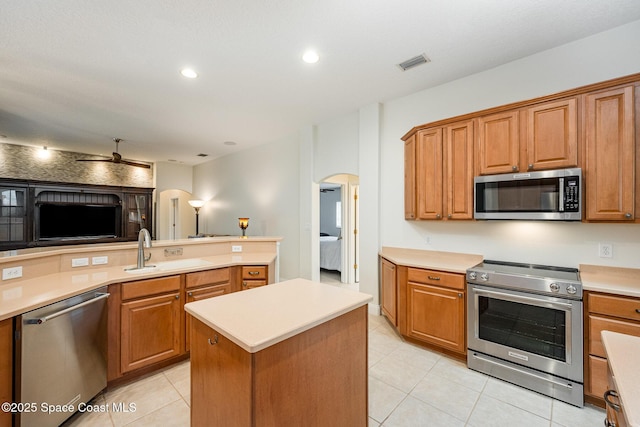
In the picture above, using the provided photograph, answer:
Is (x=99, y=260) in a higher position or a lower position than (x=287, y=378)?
higher

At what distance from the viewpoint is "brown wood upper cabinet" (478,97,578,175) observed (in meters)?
2.24

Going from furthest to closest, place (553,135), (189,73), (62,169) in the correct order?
(62,169) → (189,73) → (553,135)

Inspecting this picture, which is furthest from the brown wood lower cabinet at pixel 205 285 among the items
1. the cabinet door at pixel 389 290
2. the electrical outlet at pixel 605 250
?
the electrical outlet at pixel 605 250

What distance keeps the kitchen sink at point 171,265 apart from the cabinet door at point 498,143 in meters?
2.96

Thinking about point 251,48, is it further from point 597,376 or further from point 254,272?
point 597,376

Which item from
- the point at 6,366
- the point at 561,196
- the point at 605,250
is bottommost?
the point at 6,366

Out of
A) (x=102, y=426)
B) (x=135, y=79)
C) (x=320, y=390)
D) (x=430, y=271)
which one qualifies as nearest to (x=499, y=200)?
(x=430, y=271)

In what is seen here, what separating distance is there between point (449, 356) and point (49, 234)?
7592 millimetres

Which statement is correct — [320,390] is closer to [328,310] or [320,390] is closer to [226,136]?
[328,310]

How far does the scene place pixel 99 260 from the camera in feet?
8.45

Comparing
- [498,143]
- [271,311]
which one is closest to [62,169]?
[271,311]

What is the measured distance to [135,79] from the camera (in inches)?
120

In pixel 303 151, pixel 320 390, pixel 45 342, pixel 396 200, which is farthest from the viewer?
pixel 303 151

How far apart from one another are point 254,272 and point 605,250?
10.6ft
